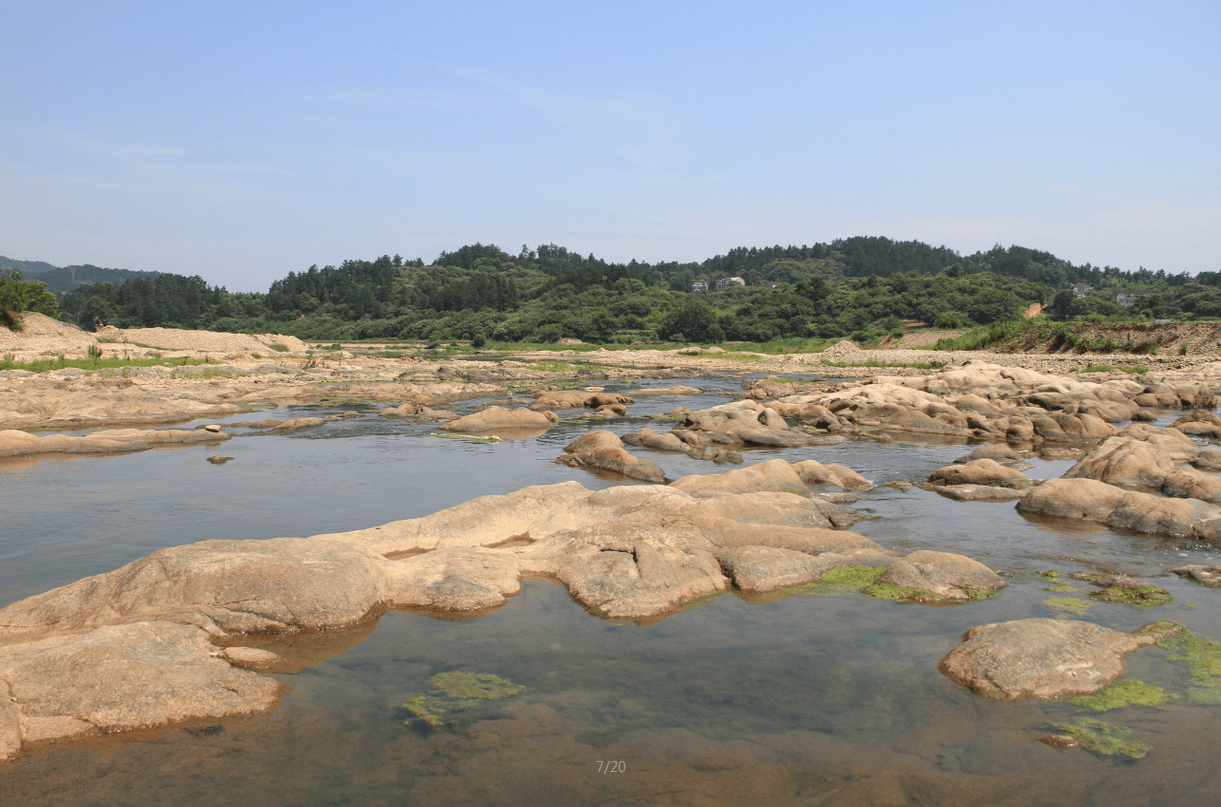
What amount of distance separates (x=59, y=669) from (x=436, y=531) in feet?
18.0

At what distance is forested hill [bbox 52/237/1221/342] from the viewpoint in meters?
86.1

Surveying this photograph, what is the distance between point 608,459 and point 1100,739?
13.1m

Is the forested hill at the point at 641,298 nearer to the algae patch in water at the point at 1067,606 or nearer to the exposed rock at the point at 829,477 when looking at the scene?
the exposed rock at the point at 829,477

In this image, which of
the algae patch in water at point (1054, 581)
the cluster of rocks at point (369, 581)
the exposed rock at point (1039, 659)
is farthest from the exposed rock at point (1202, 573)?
the exposed rock at point (1039, 659)

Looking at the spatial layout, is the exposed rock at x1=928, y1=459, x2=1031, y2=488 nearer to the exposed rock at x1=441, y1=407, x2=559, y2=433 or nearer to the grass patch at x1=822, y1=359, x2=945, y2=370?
the exposed rock at x1=441, y1=407, x2=559, y2=433

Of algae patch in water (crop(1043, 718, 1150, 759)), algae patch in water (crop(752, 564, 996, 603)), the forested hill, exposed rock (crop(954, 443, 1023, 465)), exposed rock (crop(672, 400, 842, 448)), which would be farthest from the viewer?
the forested hill

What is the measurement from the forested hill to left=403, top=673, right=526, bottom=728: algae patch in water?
77.5 meters

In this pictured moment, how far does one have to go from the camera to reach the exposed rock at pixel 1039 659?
23.9 feet

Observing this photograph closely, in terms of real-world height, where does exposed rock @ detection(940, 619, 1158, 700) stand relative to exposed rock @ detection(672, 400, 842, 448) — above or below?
below

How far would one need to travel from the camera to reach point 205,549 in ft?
29.9

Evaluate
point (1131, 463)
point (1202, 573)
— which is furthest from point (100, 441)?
point (1131, 463)

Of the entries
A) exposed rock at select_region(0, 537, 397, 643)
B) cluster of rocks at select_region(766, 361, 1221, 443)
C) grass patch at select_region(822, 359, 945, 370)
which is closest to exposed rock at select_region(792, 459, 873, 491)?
cluster of rocks at select_region(766, 361, 1221, 443)

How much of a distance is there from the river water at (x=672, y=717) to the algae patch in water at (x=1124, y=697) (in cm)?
13

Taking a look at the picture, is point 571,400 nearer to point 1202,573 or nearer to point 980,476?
point 980,476
